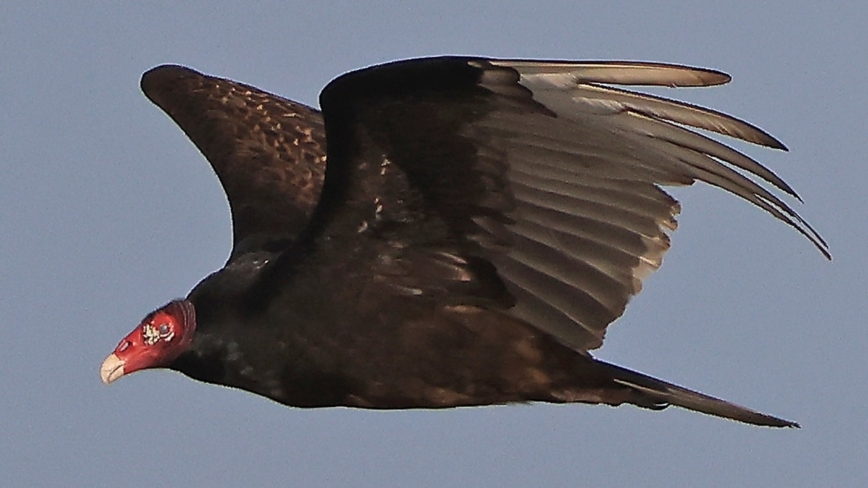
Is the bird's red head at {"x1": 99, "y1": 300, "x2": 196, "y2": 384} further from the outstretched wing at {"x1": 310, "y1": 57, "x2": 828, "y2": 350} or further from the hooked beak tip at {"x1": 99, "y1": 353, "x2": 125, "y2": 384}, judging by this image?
the outstretched wing at {"x1": 310, "y1": 57, "x2": 828, "y2": 350}

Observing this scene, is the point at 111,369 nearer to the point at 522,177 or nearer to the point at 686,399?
the point at 522,177

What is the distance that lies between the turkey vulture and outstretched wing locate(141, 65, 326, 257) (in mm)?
498

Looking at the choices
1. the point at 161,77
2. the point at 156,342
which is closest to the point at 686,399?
the point at 156,342

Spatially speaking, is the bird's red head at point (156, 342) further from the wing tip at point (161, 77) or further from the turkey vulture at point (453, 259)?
the wing tip at point (161, 77)

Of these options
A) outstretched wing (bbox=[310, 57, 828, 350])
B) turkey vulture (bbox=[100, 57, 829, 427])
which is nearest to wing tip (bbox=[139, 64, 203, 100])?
turkey vulture (bbox=[100, 57, 829, 427])

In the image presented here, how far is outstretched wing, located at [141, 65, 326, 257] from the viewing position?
9.06 metres

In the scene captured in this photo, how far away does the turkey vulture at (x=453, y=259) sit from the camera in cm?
710

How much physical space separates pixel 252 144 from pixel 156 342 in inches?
73.8

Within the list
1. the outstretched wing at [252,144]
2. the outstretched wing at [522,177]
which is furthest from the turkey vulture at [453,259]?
the outstretched wing at [252,144]

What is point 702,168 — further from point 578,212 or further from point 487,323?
point 487,323

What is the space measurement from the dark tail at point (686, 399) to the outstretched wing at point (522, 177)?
0.19 meters

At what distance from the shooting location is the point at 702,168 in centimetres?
702

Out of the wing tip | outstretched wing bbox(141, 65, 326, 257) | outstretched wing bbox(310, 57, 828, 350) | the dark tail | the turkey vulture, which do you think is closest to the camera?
outstretched wing bbox(310, 57, 828, 350)

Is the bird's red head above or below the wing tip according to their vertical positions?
below
